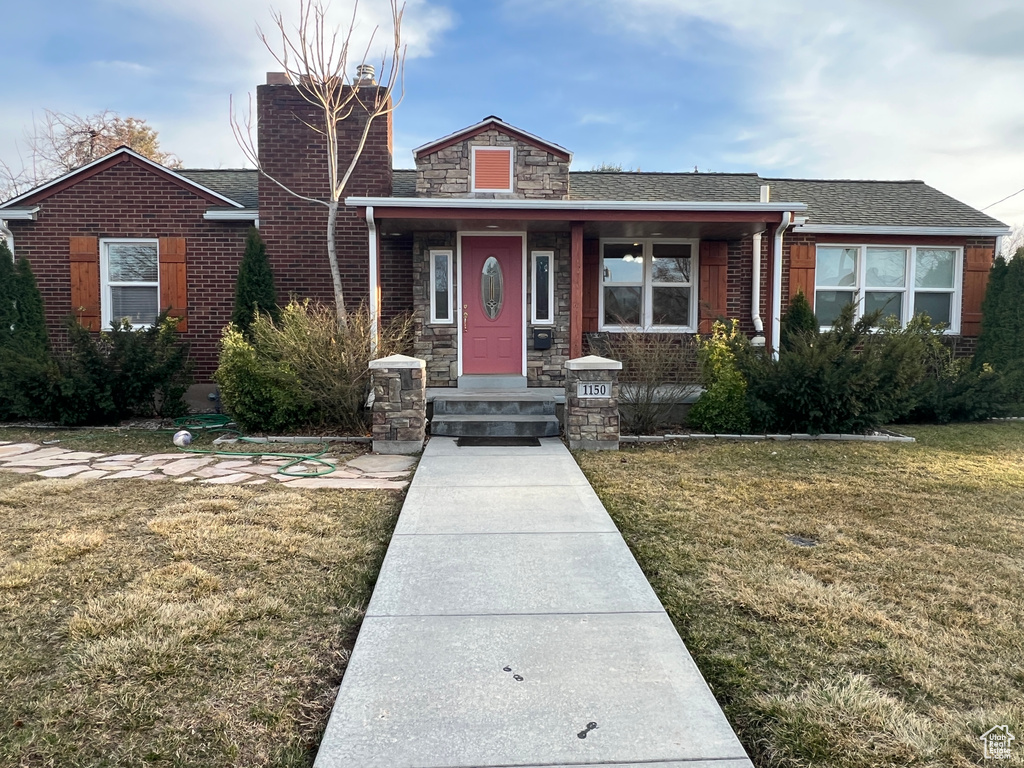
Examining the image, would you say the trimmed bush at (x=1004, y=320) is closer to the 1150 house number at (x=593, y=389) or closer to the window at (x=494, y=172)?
the 1150 house number at (x=593, y=389)

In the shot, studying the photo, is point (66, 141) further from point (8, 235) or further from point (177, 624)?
point (177, 624)

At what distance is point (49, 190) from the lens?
32.3 feet

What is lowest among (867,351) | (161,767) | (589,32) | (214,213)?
(161,767)

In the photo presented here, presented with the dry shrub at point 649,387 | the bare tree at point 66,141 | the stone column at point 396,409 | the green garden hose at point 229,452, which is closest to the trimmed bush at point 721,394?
the dry shrub at point 649,387

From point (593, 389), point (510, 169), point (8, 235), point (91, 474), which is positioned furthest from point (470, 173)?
point (8, 235)

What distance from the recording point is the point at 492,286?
10.0 metres

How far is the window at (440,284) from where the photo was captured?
9961mm

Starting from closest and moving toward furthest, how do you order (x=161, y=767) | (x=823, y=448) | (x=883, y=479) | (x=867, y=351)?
(x=161, y=767), (x=883, y=479), (x=823, y=448), (x=867, y=351)

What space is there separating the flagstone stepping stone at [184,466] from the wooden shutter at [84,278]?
518 cm

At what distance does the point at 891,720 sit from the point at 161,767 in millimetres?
2327

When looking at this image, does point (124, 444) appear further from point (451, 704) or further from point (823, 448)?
point (823, 448)

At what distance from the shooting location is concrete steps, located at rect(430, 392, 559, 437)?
7.59m

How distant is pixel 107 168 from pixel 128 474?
21.6 feet

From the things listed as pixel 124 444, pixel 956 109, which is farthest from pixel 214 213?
pixel 956 109
